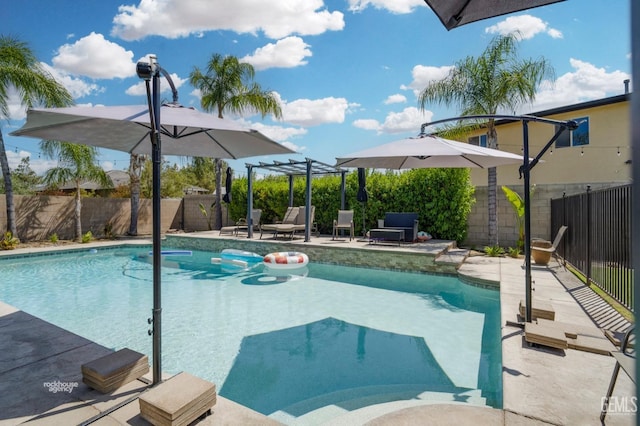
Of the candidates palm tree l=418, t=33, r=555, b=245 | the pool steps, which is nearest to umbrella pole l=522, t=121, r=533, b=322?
the pool steps

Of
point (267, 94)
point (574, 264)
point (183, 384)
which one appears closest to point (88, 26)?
point (267, 94)

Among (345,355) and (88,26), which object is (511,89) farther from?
(88,26)

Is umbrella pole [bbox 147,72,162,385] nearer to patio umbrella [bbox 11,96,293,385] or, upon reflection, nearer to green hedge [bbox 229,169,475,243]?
patio umbrella [bbox 11,96,293,385]

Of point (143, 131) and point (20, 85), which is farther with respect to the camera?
point (20, 85)

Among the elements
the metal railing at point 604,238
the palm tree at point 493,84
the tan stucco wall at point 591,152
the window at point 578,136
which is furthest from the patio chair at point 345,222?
the window at point 578,136

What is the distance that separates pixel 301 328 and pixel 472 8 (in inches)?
190

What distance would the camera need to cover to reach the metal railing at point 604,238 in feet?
16.0

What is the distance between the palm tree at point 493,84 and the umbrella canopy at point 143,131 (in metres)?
8.32

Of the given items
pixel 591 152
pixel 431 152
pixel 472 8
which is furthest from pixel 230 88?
pixel 472 8

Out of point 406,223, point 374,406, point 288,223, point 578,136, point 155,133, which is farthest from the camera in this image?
point 578,136

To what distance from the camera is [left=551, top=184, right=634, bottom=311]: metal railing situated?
4.88 metres

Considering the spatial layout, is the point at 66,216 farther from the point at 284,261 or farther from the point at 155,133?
the point at 155,133

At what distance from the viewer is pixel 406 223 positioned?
38.1 feet

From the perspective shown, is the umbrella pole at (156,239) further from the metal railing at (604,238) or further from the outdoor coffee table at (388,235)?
the outdoor coffee table at (388,235)
